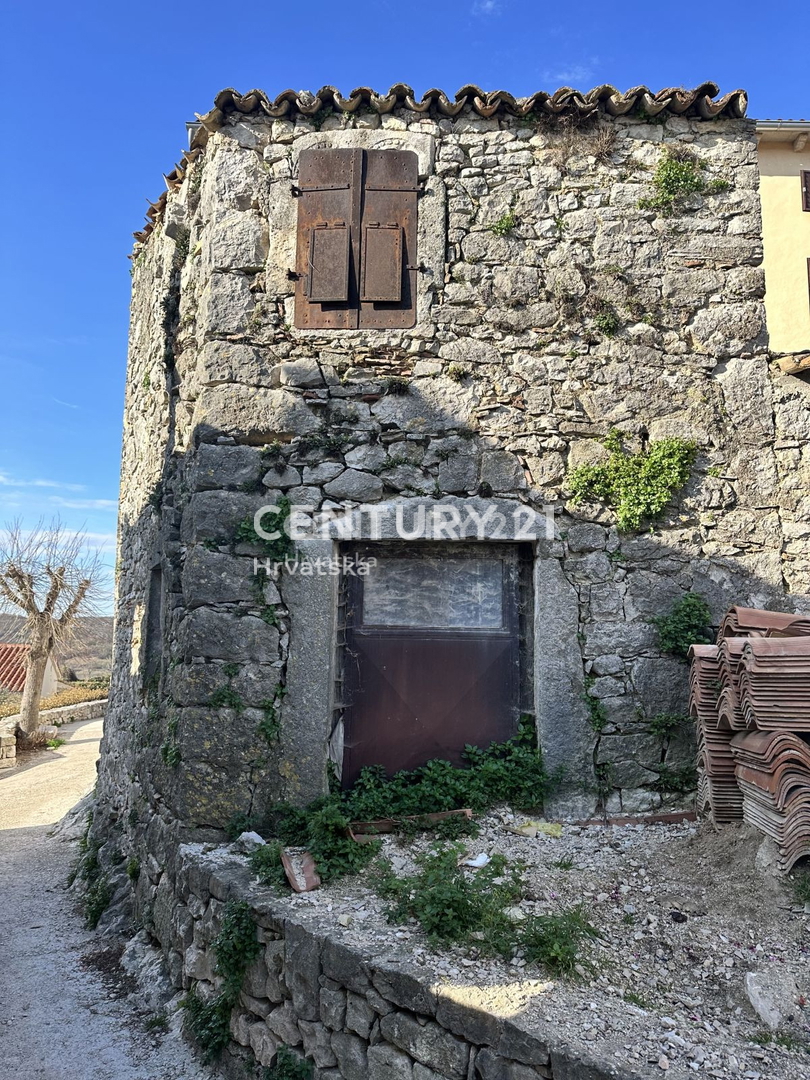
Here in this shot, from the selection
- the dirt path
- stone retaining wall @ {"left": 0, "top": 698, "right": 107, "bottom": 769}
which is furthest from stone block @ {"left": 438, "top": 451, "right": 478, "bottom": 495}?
stone retaining wall @ {"left": 0, "top": 698, "right": 107, "bottom": 769}

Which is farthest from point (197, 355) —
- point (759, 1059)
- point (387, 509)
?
point (759, 1059)

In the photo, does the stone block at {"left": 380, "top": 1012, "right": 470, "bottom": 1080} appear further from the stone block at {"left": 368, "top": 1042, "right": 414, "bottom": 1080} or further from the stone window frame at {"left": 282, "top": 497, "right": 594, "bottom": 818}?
the stone window frame at {"left": 282, "top": 497, "right": 594, "bottom": 818}

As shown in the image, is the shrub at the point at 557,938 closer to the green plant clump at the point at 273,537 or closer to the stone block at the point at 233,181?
the green plant clump at the point at 273,537

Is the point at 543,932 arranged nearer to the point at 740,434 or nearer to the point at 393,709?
the point at 393,709

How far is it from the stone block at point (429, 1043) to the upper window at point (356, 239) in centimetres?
400

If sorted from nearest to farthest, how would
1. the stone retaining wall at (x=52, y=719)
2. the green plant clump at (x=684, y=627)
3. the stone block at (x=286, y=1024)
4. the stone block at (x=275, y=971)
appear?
the stone block at (x=286, y=1024)
the stone block at (x=275, y=971)
the green plant clump at (x=684, y=627)
the stone retaining wall at (x=52, y=719)

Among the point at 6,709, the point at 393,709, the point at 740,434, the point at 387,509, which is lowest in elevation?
the point at 6,709

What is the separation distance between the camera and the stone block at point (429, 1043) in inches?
117

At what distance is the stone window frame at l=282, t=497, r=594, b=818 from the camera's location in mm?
4855

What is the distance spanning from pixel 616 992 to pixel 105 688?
22.5m

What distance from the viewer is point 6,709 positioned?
18.7 m

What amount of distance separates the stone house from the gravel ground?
72 centimetres

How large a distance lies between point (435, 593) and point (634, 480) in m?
1.53

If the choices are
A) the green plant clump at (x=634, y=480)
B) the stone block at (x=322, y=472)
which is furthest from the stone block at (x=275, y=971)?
the green plant clump at (x=634, y=480)
